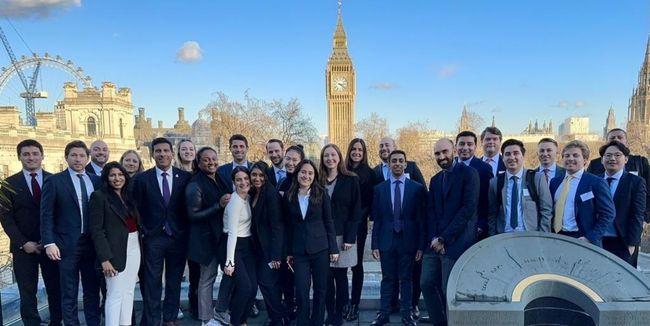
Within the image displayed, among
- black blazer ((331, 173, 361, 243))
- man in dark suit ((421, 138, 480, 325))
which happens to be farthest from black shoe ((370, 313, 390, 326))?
black blazer ((331, 173, 361, 243))

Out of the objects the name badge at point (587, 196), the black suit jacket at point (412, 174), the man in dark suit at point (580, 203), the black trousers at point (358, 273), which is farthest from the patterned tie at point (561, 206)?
the black trousers at point (358, 273)

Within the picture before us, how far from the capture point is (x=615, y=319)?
2.71m

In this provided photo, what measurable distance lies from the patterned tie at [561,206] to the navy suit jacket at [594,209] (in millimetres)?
83

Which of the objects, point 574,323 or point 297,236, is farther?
point 297,236

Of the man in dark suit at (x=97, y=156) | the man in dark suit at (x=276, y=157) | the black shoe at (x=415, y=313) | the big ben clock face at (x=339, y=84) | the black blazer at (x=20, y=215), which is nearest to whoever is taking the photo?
the black blazer at (x=20, y=215)

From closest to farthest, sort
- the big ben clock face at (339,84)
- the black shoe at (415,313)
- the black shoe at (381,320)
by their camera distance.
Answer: the black shoe at (381,320) < the black shoe at (415,313) < the big ben clock face at (339,84)

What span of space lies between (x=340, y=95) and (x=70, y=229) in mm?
54067

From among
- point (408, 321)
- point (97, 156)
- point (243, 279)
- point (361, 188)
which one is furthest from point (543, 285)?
point (97, 156)

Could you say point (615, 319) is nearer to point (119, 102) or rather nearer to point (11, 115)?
point (11, 115)

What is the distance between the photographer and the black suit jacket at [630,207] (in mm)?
3830

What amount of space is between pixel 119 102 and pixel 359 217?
5917 centimetres

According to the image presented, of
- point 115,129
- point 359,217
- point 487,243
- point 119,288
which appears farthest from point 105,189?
point 115,129

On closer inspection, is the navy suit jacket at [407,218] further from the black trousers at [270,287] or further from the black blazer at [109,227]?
the black blazer at [109,227]

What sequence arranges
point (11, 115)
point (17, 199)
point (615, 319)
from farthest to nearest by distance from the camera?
1. point (11, 115)
2. point (17, 199)
3. point (615, 319)
